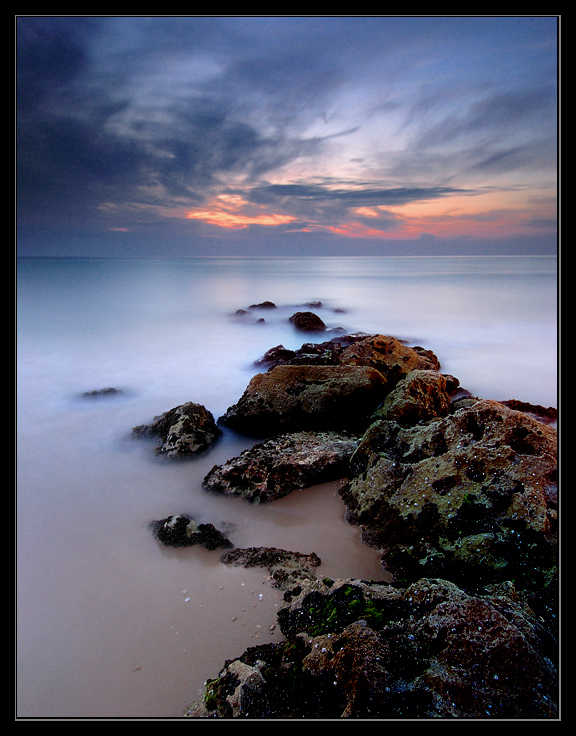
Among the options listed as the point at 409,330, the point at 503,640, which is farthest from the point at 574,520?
the point at 409,330

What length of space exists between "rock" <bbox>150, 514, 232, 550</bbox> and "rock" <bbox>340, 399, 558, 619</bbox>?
48.7 inches

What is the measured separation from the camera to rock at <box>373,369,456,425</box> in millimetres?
4457

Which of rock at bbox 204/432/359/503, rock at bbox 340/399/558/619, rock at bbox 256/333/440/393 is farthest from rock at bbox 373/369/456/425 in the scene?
rock at bbox 256/333/440/393

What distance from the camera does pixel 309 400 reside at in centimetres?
519

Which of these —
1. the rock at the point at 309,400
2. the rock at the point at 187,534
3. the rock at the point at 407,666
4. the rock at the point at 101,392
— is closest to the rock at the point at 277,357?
the rock at the point at 101,392

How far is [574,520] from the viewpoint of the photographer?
83.2 inches

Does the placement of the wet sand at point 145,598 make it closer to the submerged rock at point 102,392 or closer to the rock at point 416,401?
the rock at point 416,401

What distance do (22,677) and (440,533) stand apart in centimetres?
296

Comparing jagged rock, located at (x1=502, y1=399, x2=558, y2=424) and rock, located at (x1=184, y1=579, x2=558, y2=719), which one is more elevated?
jagged rock, located at (x1=502, y1=399, x2=558, y2=424)

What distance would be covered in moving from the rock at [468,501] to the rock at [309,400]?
1202 mm

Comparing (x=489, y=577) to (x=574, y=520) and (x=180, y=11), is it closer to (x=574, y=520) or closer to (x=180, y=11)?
(x=574, y=520)

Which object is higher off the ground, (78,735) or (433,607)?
(433,607)

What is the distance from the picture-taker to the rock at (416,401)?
446cm

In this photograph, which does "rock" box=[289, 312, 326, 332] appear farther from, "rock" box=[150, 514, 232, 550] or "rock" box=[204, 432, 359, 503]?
"rock" box=[150, 514, 232, 550]
